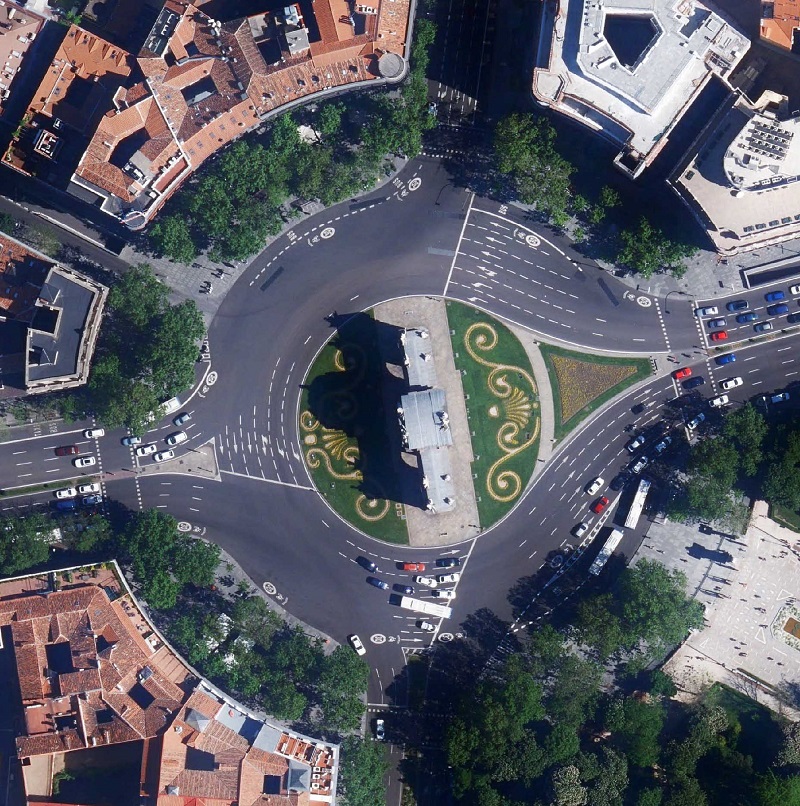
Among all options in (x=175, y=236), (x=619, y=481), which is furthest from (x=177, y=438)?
(x=619, y=481)

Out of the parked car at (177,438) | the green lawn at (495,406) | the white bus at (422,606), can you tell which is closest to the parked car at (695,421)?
the green lawn at (495,406)

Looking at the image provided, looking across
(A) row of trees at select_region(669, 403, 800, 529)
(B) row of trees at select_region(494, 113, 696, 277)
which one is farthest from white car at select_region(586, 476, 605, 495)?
(B) row of trees at select_region(494, 113, 696, 277)

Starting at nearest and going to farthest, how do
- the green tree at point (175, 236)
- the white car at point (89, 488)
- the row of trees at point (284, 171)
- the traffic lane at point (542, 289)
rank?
1. the row of trees at point (284, 171)
2. the green tree at point (175, 236)
3. the traffic lane at point (542, 289)
4. the white car at point (89, 488)

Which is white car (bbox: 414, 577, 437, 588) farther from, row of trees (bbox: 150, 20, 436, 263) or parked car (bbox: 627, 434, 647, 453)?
row of trees (bbox: 150, 20, 436, 263)

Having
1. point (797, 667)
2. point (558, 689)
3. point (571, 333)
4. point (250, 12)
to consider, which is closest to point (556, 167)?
point (571, 333)

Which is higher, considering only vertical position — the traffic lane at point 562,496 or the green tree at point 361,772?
the traffic lane at point 562,496

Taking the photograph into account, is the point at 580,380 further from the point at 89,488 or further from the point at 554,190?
the point at 89,488

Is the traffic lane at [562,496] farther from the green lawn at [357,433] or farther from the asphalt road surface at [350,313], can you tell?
the green lawn at [357,433]
